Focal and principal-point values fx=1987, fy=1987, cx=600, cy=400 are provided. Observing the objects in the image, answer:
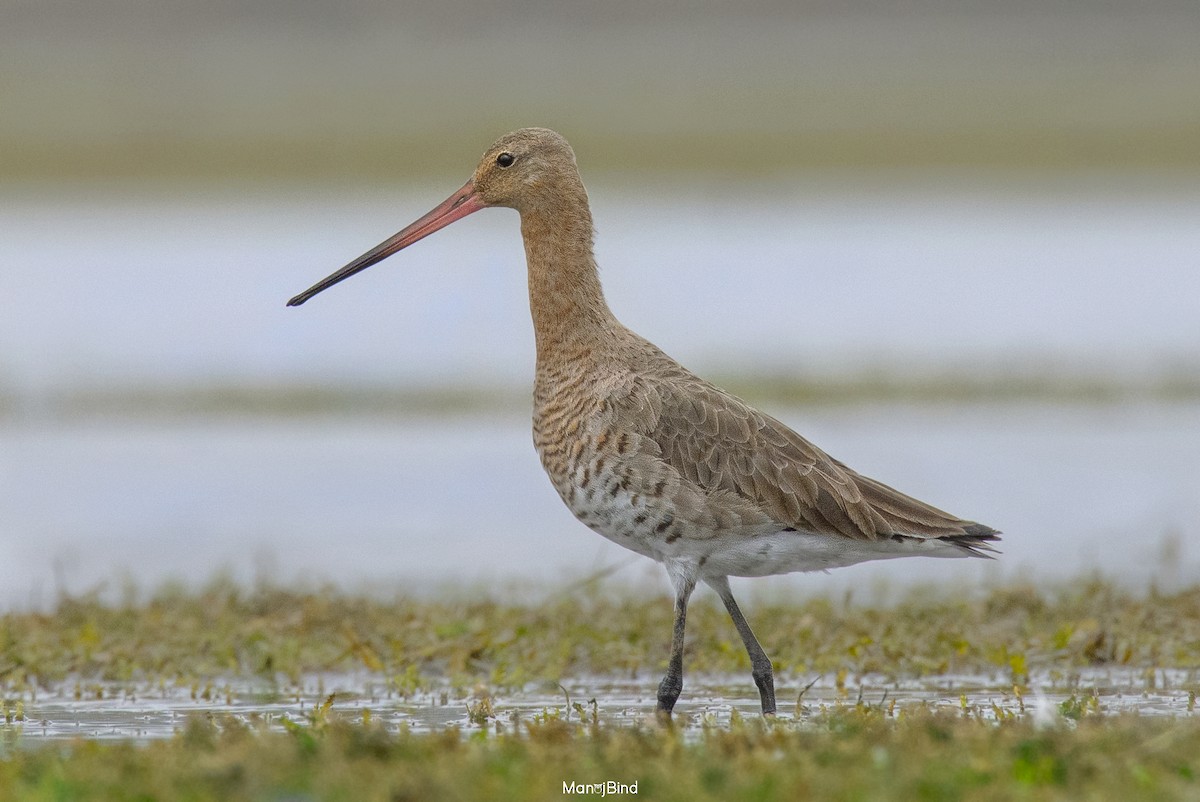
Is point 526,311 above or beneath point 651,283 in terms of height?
beneath

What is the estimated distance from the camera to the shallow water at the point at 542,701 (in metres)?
6.75

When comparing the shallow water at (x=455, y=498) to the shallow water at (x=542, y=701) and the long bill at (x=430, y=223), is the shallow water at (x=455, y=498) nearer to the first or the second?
the shallow water at (x=542, y=701)

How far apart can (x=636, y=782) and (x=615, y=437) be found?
2201 mm

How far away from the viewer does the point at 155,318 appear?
19.7 meters

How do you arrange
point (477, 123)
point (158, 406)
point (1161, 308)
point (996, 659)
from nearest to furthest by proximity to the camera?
point (996, 659) < point (158, 406) < point (1161, 308) < point (477, 123)

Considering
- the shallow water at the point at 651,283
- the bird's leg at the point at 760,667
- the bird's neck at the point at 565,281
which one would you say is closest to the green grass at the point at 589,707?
the bird's leg at the point at 760,667

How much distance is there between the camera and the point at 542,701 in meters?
7.36

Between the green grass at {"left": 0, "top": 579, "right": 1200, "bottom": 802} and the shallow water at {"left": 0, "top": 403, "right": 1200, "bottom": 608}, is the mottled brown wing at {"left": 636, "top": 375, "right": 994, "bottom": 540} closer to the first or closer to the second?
the green grass at {"left": 0, "top": 579, "right": 1200, "bottom": 802}

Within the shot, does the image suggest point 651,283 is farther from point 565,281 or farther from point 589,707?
point 589,707

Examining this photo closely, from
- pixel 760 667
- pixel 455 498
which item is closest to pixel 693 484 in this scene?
pixel 760 667

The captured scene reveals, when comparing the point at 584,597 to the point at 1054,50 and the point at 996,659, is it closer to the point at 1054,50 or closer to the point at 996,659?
the point at 996,659

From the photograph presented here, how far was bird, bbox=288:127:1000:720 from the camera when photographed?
23.2ft

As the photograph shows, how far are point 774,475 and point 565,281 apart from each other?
1182mm

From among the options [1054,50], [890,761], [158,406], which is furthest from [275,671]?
[1054,50]
